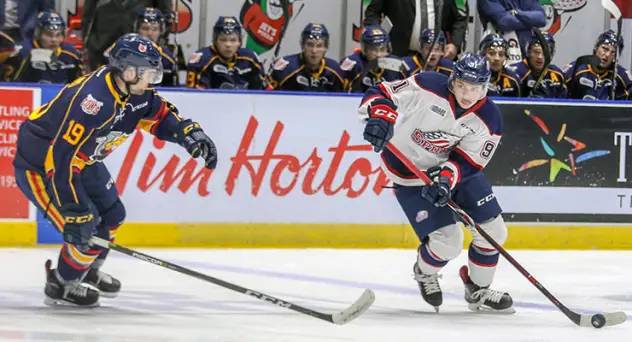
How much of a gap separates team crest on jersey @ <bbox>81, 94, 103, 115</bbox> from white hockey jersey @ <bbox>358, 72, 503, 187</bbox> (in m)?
1.16

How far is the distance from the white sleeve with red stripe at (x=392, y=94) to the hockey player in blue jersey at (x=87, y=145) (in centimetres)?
69

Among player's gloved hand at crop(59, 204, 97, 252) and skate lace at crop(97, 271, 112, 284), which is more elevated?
player's gloved hand at crop(59, 204, 97, 252)

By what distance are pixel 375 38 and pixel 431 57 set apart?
400mm

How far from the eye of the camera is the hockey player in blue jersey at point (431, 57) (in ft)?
25.2

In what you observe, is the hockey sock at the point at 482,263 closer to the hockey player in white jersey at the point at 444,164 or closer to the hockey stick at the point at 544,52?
the hockey player in white jersey at the point at 444,164

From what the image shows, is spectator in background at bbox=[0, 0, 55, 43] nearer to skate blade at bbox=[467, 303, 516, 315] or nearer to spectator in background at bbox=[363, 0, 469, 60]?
spectator in background at bbox=[363, 0, 469, 60]

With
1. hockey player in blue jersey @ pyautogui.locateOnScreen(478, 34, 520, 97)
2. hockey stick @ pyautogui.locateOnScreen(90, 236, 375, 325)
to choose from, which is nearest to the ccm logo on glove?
hockey stick @ pyautogui.locateOnScreen(90, 236, 375, 325)

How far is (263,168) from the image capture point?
713cm

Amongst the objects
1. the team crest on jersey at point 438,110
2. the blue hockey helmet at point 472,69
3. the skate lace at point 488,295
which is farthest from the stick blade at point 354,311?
the blue hockey helmet at point 472,69

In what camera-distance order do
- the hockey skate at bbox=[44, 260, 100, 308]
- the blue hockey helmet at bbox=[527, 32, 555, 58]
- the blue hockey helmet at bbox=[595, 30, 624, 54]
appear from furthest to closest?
the blue hockey helmet at bbox=[527, 32, 555, 58], the blue hockey helmet at bbox=[595, 30, 624, 54], the hockey skate at bbox=[44, 260, 100, 308]

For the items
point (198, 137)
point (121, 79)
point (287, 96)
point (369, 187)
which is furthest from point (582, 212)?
point (121, 79)

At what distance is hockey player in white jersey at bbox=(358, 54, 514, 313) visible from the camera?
17.2 ft

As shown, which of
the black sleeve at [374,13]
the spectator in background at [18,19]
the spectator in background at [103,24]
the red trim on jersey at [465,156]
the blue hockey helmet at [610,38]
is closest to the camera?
the red trim on jersey at [465,156]

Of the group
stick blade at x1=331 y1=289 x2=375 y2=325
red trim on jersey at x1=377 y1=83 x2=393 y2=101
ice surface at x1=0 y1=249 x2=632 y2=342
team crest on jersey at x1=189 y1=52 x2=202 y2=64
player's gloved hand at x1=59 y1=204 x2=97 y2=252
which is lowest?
ice surface at x1=0 y1=249 x2=632 y2=342
